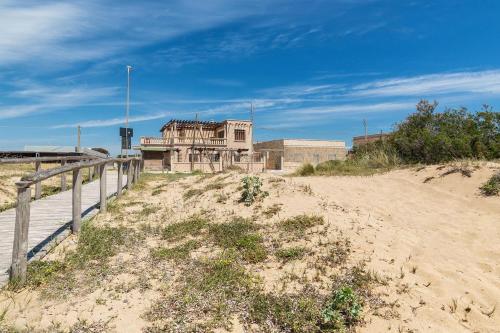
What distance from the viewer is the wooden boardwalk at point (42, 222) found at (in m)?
4.93

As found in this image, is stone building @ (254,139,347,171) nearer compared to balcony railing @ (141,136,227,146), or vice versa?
balcony railing @ (141,136,227,146)

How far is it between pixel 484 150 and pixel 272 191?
7882mm

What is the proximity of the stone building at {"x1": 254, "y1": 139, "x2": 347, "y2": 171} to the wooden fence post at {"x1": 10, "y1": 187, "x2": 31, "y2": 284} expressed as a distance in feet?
114

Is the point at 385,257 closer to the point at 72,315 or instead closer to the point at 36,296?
the point at 72,315

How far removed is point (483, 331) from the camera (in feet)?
11.1

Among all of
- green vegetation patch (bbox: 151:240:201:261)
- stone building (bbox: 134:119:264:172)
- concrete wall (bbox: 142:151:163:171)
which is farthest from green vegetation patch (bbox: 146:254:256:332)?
concrete wall (bbox: 142:151:163:171)

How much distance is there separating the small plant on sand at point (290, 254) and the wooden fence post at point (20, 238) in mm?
3113

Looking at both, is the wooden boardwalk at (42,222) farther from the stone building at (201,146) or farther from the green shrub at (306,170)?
the stone building at (201,146)

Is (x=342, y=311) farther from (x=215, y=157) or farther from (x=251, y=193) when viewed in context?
(x=215, y=157)

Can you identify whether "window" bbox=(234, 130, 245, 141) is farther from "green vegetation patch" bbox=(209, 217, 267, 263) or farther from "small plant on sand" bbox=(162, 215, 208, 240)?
"green vegetation patch" bbox=(209, 217, 267, 263)

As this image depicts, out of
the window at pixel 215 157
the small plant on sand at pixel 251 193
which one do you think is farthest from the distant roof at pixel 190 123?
the small plant on sand at pixel 251 193

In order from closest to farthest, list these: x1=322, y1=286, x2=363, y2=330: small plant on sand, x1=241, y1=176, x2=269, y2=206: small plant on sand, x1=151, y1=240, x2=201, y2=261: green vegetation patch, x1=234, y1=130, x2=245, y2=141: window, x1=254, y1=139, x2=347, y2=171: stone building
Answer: x1=322, y1=286, x2=363, y2=330: small plant on sand < x1=151, y1=240, x2=201, y2=261: green vegetation patch < x1=241, y1=176, x2=269, y2=206: small plant on sand < x1=234, y1=130, x2=245, y2=141: window < x1=254, y1=139, x2=347, y2=171: stone building

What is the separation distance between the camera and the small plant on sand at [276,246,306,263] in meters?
4.82

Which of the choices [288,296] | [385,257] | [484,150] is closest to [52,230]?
[288,296]
